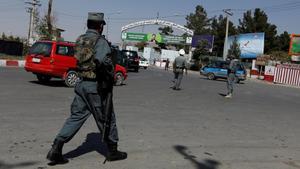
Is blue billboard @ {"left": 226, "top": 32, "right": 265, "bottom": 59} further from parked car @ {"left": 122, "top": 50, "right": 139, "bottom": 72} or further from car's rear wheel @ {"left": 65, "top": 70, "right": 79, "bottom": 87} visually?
car's rear wheel @ {"left": 65, "top": 70, "right": 79, "bottom": 87}

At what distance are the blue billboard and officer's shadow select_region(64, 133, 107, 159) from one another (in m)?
59.5

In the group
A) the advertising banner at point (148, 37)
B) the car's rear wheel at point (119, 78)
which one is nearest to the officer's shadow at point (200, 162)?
the car's rear wheel at point (119, 78)

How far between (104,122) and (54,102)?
21.1 ft

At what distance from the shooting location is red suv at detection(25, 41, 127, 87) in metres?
16.1

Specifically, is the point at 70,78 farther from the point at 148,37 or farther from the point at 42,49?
the point at 148,37

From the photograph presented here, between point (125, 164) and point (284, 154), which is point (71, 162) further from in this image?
point (284, 154)

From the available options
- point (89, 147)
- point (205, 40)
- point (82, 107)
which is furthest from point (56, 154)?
point (205, 40)

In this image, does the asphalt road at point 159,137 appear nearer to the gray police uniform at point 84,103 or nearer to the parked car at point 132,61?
the gray police uniform at point 84,103

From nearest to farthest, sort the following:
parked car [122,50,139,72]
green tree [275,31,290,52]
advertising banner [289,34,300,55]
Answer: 1. parked car [122,50,139,72]
2. advertising banner [289,34,300,55]
3. green tree [275,31,290,52]

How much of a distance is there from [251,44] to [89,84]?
207ft

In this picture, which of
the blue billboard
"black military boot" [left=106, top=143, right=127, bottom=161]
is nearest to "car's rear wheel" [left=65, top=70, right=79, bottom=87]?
"black military boot" [left=106, top=143, right=127, bottom=161]

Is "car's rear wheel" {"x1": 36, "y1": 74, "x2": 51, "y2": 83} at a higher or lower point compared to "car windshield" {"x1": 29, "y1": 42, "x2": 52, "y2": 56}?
lower

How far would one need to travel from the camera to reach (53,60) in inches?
631

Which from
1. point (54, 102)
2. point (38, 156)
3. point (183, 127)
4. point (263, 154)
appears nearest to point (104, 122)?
point (38, 156)
